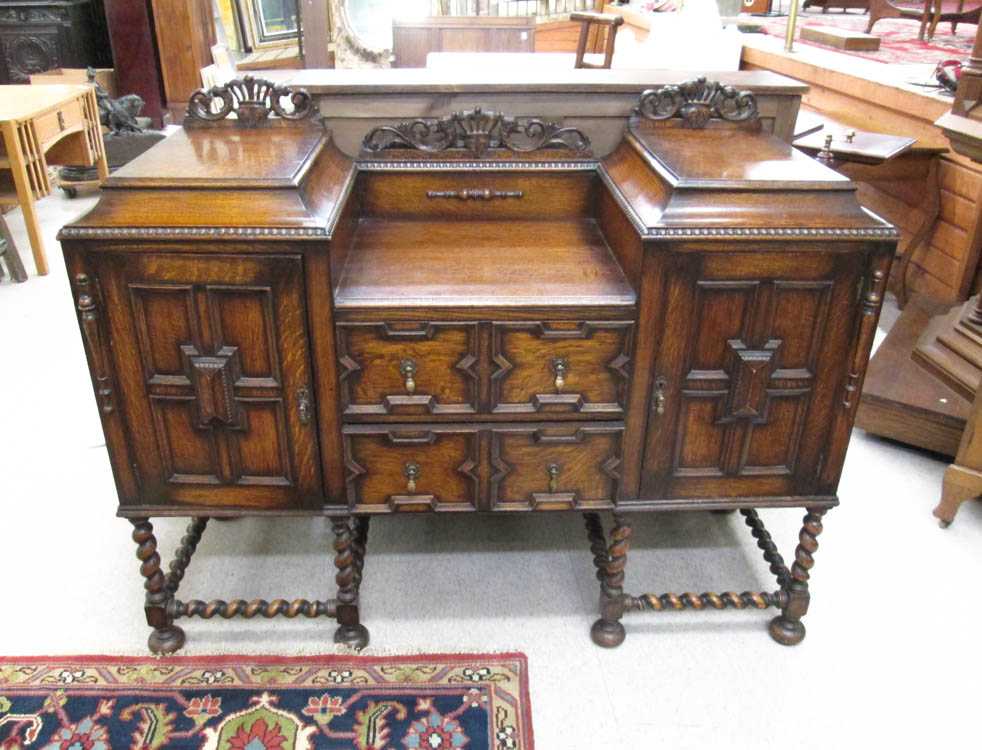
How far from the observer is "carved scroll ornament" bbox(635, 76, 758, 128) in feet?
5.51

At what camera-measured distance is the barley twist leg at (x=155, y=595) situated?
160 centimetres

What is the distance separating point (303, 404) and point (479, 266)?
426 millimetres

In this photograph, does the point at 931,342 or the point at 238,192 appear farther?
the point at 931,342

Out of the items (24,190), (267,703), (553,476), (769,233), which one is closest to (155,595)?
(267,703)

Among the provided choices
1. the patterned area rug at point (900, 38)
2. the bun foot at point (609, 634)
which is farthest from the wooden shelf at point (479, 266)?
the patterned area rug at point (900, 38)

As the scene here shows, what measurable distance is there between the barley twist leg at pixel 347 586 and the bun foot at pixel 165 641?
0.34m

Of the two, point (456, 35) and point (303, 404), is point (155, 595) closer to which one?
point (303, 404)

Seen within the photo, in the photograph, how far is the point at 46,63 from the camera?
6965 mm

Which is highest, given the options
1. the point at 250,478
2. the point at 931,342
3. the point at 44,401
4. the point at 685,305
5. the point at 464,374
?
the point at 685,305

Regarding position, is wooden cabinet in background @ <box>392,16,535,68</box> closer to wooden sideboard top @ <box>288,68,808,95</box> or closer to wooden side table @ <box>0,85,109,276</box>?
wooden side table @ <box>0,85,109,276</box>

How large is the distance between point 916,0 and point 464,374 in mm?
9388

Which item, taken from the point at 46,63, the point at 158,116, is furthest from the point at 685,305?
the point at 46,63

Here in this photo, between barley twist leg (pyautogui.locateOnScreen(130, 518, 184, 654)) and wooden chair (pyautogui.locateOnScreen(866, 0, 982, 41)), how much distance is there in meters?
7.27

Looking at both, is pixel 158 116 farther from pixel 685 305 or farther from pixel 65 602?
pixel 685 305
